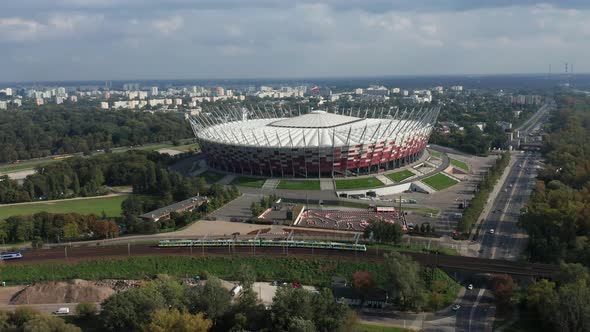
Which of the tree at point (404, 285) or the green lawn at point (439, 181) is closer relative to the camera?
the tree at point (404, 285)

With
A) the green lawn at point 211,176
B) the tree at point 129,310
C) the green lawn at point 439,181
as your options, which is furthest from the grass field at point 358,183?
the tree at point 129,310

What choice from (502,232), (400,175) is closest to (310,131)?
(400,175)

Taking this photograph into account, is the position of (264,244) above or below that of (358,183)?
below

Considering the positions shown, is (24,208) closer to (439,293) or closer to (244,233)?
(244,233)

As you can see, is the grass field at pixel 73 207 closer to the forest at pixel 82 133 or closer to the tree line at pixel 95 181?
the tree line at pixel 95 181

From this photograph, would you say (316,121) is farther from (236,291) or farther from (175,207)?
(236,291)
